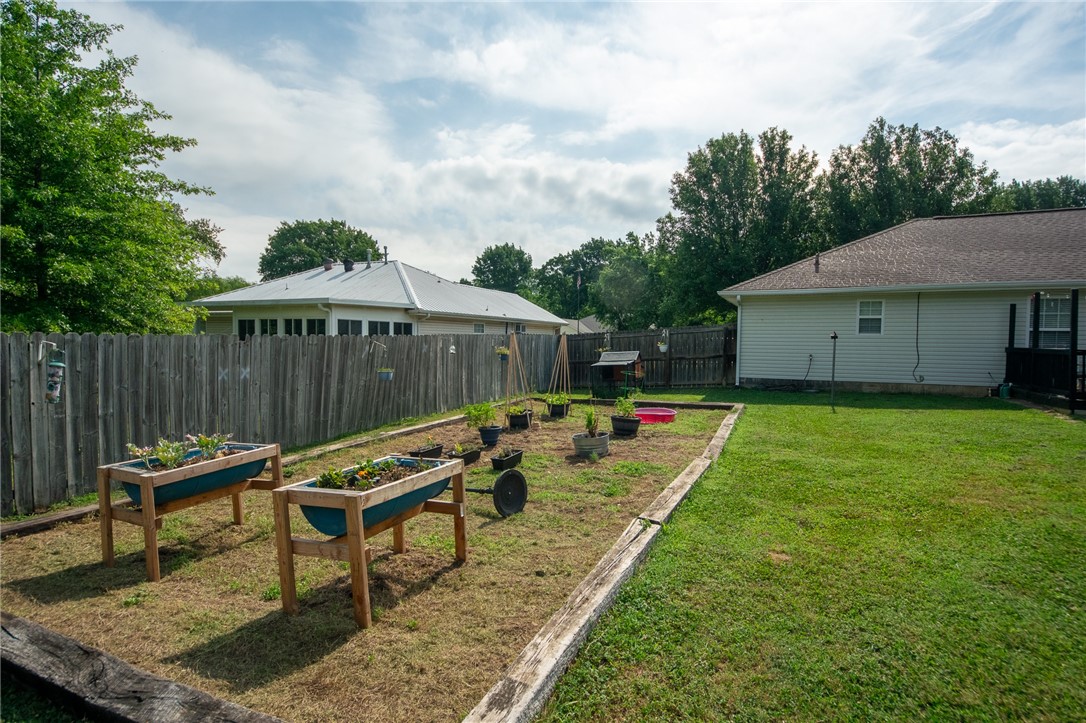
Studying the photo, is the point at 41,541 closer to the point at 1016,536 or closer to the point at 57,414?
the point at 57,414

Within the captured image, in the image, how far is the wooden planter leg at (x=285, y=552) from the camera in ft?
10.2

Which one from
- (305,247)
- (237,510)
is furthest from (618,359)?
(305,247)

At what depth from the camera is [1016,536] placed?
13.0 feet

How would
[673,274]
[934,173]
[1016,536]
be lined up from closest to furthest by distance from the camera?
[1016,536], [934,173], [673,274]

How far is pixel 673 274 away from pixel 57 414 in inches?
1150

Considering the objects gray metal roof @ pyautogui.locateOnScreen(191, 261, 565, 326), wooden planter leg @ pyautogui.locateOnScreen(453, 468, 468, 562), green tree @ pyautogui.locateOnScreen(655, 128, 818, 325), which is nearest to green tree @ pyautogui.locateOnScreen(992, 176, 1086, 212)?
green tree @ pyautogui.locateOnScreen(655, 128, 818, 325)

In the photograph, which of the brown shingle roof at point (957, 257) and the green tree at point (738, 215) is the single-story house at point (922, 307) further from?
the green tree at point (738, 215)

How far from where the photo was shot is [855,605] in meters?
3.04

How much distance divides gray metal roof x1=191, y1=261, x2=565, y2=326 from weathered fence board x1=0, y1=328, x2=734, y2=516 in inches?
275

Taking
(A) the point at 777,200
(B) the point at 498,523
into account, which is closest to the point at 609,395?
(B) the point at 498,523

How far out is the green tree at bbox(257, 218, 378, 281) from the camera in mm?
58250

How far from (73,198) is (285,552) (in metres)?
9.24

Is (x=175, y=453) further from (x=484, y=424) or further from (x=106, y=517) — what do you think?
(x=484, y=424)

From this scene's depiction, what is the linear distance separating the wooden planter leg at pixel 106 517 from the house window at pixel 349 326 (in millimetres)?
13698
